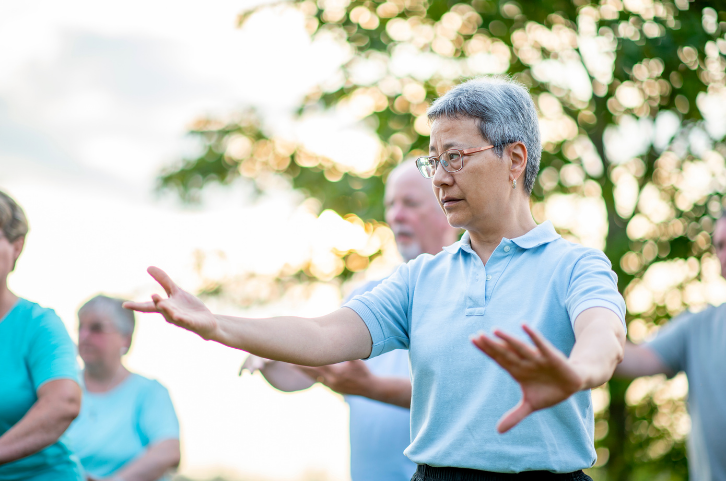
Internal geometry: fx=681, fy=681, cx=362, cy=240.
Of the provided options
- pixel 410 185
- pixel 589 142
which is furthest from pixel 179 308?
pixel 589 142

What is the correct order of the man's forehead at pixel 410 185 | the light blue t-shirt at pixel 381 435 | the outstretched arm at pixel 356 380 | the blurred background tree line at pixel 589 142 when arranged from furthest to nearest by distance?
the blurred background tree line at pixel 589 142 < the man's forehead at pixel 410 185 < the light blue t-shirt at pixel 381 435 < the outstretched arm at pixel 356 380

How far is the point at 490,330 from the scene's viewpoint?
1775mm

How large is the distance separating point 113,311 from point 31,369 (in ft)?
4.51

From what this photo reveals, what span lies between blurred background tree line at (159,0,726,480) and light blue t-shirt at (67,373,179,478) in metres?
3.56

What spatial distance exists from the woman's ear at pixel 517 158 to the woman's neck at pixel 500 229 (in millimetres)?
96

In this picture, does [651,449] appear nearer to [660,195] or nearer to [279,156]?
[660,195]

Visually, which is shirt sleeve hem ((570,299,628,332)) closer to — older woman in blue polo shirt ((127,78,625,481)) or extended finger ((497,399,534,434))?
older woman in blue polo shirt ((127,78,625,481))

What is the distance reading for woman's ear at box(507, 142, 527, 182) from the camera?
6.43 ft

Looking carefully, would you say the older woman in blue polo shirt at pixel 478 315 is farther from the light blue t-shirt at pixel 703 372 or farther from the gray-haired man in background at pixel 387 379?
the light blue t-shirt at pixel 703 372

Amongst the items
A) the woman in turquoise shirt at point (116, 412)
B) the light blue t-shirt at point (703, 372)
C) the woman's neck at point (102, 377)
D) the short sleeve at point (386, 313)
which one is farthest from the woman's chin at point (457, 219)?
the woman's neck at point (102, 377)

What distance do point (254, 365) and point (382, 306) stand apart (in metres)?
0.80

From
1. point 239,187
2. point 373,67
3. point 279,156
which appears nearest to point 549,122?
point 373,67

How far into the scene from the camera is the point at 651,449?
26.6ft

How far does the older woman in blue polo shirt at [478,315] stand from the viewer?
169 cm
